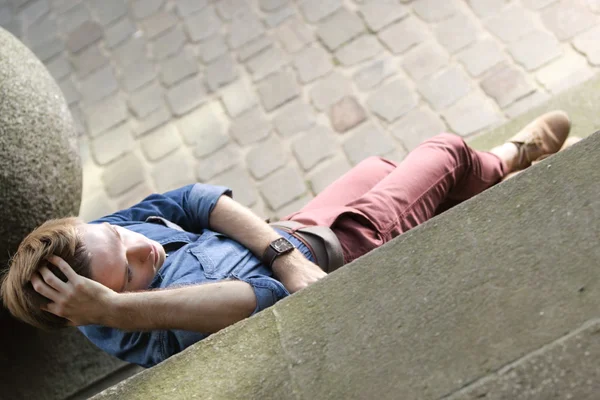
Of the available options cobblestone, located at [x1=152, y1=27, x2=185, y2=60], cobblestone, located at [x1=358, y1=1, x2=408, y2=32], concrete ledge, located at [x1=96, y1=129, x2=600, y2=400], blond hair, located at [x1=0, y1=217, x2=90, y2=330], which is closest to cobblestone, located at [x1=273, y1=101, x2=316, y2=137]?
cobblestone, located at [x1=358, y1=1, x2=408, y2=32]

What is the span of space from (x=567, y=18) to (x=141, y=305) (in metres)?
2.92

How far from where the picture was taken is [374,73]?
4156mm

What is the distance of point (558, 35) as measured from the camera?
3820mm

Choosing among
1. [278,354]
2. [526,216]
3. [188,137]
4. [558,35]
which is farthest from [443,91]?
[278,354]

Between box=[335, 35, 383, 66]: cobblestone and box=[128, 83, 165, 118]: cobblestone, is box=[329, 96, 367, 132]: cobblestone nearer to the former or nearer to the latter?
box=[335, 35, 383, 66]: cobblestone

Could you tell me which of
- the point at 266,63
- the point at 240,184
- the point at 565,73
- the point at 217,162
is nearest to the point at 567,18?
the point at 565,73

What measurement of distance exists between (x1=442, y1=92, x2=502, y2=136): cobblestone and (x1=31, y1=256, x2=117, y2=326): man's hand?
7.35ft

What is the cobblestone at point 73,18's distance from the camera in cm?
552

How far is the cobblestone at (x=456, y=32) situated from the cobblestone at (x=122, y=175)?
202cm

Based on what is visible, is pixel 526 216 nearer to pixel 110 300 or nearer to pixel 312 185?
pixel 110 300

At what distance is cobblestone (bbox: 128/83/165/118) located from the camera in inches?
186

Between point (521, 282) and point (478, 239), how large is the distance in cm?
17

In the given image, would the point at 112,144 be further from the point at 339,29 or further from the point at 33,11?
the point at 33,11

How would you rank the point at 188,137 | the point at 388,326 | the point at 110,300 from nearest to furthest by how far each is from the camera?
the point at 388,326, the point at 110,300, the point at 188,137
